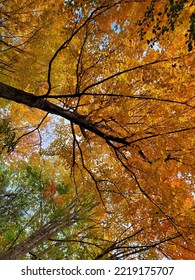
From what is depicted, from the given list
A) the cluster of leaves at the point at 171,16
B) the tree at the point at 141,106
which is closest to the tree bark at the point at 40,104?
the tree at the point at 141,106

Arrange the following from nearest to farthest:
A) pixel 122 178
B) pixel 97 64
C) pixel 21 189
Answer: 1. pixel 97 64
2. pixel 122 178
3. pixel 21 189

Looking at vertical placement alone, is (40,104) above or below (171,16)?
above

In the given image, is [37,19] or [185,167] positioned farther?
[37,19]

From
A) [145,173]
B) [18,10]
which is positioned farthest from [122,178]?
[18,10]

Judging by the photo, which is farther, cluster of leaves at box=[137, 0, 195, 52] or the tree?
the tree

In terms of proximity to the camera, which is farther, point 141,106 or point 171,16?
point 141,106

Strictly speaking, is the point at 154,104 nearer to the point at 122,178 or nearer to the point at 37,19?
the point at 122,178

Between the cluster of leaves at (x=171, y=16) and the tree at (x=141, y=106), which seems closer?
the cluster of leaves at (x=171, y=16)

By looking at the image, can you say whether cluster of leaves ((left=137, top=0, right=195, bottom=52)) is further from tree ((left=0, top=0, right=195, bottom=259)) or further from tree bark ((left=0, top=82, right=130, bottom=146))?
tree bark ((left=0, top=82, right=130, bottom=146))

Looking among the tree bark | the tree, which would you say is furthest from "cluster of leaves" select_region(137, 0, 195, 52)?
the tree bark

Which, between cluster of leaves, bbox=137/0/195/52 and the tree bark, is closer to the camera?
cluster of leaves, bbox=137/0/195/52

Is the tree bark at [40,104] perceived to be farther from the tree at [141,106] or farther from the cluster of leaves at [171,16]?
the cluster of leaves at [171,16]

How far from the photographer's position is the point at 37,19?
5242 millimetres

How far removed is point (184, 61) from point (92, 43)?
1380mm
